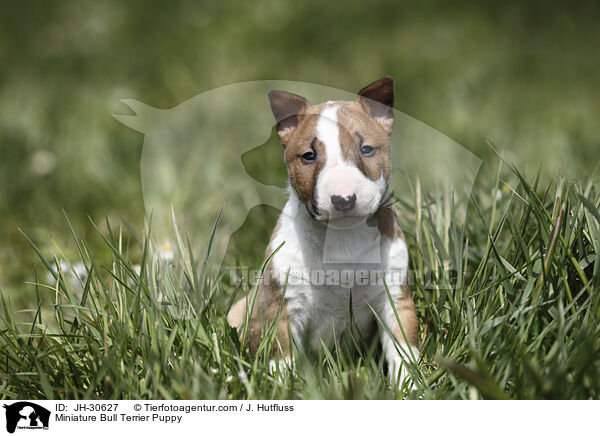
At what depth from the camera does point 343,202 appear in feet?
5.55

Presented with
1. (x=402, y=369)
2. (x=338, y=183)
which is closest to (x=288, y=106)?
(x=338, y=183)

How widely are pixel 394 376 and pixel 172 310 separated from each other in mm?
742

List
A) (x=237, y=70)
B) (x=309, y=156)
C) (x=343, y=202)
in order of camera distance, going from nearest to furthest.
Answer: (x=343, y=202), (x=309, y=156), (x=237, y=70)

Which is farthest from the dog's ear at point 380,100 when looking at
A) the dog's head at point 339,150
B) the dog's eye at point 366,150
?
the dog's eye at point 366,150

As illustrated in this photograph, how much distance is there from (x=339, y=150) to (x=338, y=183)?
0.12 meters

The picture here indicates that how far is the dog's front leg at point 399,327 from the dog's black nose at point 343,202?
451 mm

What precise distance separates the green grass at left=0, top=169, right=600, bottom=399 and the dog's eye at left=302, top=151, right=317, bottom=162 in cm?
51

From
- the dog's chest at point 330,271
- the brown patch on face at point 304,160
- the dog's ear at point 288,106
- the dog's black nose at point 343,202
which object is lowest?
the dog's chest at point 330,271

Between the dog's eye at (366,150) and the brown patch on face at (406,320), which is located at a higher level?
the dog's eye at (366,150)

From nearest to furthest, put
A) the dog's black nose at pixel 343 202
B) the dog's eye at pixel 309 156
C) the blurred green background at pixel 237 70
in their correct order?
the dog's black nose at pixel 343 202, the dog's eye at pixel 309 156, the blurred green background at pixel 237 70

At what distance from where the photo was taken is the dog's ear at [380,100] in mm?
1787
